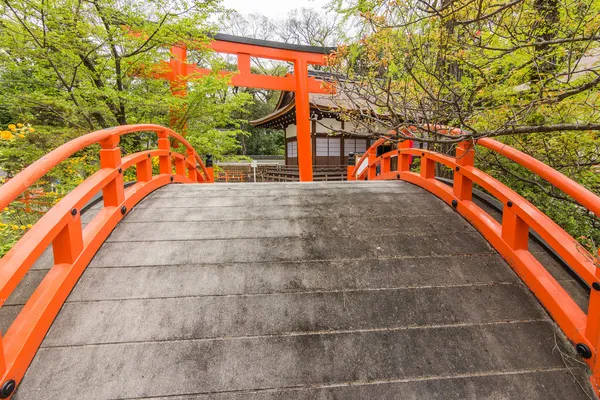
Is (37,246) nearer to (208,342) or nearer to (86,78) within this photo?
(208,342)

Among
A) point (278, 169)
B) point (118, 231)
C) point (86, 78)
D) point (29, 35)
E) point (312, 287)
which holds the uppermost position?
point (29, 35)

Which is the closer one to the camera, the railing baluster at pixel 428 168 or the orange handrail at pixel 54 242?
the orange handrail at pixel 54 242

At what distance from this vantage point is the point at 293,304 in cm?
174

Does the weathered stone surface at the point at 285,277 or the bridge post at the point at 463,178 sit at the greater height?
the bridge post at the point at 463,178

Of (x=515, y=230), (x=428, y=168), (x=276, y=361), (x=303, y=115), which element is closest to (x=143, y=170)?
(x=276, y=361)

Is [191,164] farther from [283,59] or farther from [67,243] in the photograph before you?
[283,59]

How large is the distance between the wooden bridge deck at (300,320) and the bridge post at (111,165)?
0.23m

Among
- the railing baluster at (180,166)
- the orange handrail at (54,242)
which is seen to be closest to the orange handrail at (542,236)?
the orange handrail at (54,242)

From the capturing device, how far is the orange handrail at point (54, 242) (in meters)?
1.34

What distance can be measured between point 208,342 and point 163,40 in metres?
5.38

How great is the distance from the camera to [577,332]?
153 cm

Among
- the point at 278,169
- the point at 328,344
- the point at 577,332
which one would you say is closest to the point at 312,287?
the point at 328,344

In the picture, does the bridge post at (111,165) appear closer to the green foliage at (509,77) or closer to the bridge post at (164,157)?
the bridge post at (164,157)

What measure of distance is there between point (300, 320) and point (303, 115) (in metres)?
8.71
